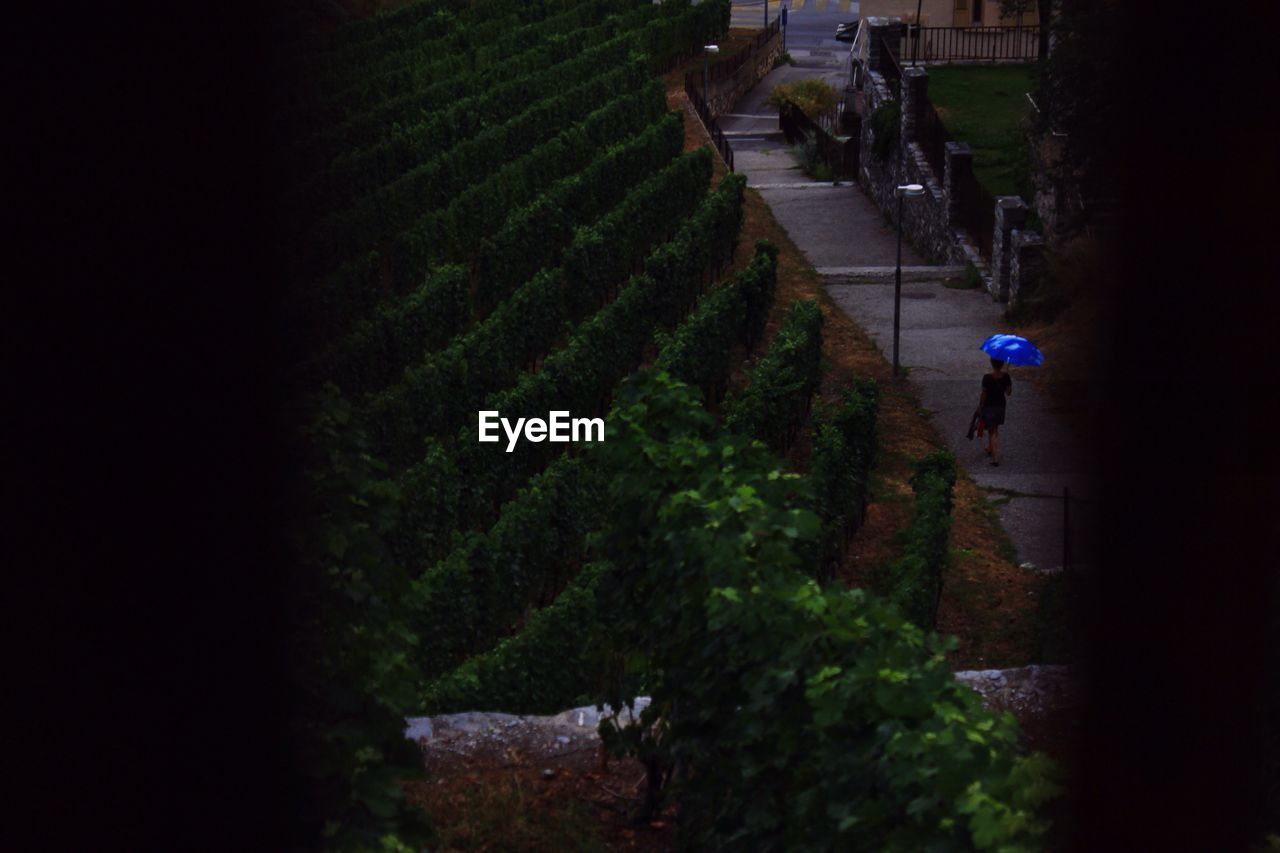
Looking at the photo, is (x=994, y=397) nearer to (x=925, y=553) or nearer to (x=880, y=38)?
(x=925, y=553)

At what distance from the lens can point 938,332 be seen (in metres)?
27.1

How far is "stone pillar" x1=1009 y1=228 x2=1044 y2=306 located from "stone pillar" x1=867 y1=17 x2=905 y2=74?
12.6 meters

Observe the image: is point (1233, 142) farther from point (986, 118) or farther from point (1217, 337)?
point (986, 118)

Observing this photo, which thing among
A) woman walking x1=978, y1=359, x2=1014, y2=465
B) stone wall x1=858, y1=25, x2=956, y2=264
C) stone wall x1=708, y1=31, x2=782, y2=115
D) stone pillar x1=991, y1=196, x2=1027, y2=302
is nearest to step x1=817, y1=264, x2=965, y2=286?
stone wall x1=858, y1=25, x2=956, y2=264

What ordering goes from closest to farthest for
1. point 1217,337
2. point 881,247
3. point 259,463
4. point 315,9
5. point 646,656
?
point 1217,337
point 259,463
point 646,656
point 881,247
point 315,9

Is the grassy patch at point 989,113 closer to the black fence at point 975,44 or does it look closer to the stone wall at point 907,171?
the black fence at point 975,44

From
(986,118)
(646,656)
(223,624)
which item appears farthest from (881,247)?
(223,624)

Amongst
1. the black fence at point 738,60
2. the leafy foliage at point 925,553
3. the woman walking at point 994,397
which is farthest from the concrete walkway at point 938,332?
the black fence at point 738,60

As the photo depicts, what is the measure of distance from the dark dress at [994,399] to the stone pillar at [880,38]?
775 inches

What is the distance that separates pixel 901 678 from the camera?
788 cm

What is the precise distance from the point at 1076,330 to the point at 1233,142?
17421 millimetres

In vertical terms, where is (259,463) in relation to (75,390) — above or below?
below

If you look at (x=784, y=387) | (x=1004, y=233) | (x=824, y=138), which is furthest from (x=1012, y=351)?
(x=824, y=138)

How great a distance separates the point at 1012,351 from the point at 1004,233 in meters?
8.56
